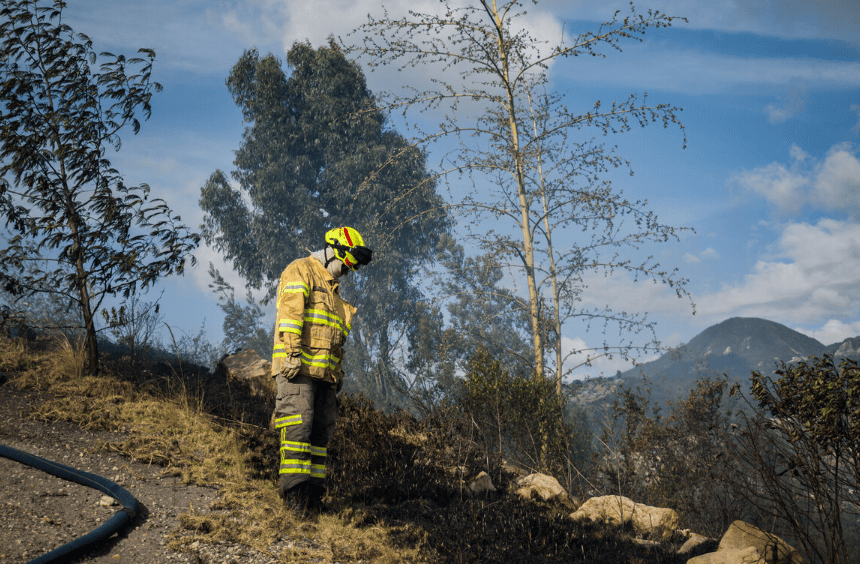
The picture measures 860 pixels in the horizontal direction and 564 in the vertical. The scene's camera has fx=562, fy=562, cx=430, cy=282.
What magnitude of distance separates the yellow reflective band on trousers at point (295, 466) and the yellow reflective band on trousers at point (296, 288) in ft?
4.91

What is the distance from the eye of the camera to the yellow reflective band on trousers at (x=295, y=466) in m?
5.02

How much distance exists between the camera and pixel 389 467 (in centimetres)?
634

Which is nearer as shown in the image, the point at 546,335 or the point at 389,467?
the point at 389,467

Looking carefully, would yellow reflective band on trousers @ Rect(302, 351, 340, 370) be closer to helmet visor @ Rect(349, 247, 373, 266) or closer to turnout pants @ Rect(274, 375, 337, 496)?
turnout pants @ Rect(274, 375, 337, 496)

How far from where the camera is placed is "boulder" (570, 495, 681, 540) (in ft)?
20.6

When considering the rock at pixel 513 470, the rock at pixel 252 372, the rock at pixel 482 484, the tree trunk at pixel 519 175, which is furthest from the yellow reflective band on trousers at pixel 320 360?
the tree trunk at pixel 519 175

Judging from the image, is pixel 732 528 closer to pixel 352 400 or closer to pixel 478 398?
pixel 478 398

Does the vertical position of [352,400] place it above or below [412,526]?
above

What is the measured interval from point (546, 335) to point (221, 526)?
7.58 meters

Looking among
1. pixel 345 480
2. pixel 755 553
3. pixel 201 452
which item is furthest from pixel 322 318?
pixel 755 553

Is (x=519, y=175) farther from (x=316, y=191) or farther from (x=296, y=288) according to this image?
(x=316, y=191)

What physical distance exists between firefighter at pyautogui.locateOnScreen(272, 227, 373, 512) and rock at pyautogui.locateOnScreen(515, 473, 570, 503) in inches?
109

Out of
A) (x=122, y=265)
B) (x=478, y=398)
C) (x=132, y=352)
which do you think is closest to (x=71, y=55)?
(x=122, y=265)

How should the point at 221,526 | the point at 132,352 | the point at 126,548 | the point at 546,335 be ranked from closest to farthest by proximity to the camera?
the point at 126,548 → the point at 221,526 → the point at 132,352 → the point at 546,335
